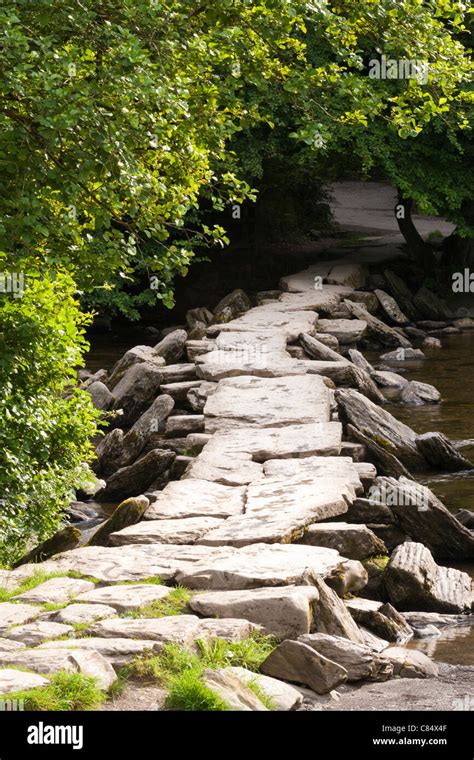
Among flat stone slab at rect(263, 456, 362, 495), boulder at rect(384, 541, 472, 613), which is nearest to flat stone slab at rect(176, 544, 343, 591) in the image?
boulder at rect(384, 541, 472, 613)

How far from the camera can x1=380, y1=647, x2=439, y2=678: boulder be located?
7406 millimetres

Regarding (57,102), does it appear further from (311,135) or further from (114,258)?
(311,135)

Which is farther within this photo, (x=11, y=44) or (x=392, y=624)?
(x=392, y=624)

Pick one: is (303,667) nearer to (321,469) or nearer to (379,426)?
(321,469)

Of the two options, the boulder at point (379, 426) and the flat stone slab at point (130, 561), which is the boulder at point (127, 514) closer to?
the flat stone slab at point (130, 561)

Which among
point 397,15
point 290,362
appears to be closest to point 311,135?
point 397,15

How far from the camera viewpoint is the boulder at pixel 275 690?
6328mm

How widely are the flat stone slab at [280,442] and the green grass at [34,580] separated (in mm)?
3431

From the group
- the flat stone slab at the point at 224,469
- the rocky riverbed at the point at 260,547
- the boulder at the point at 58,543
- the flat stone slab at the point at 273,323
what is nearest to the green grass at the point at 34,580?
the rocky riverbed at the point at 260,547

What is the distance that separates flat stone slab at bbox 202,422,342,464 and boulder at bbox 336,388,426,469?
0.89 meters

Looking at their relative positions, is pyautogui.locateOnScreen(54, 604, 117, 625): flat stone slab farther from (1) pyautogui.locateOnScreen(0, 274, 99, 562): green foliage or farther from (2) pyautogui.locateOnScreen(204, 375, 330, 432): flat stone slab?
(2) pyautogui.locateOnScreen(204, 375, 330, 432): flat stone slab

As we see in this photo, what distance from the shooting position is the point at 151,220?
9.40 metres
